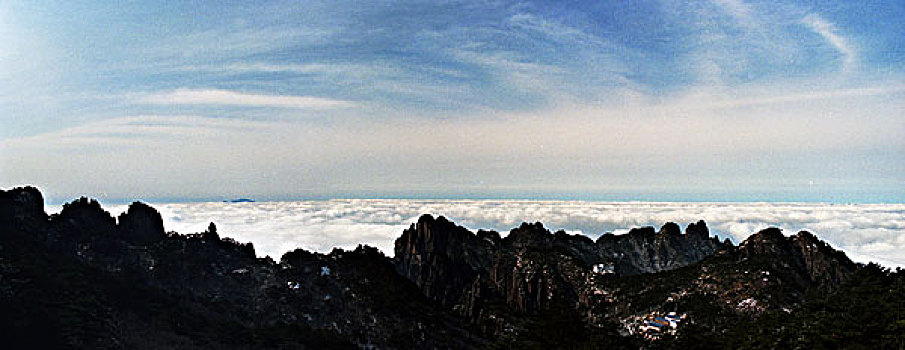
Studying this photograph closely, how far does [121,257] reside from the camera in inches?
4653

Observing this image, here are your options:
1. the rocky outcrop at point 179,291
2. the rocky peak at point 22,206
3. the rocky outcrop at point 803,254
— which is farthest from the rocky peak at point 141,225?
→ the rocky outcrop at point 803,254

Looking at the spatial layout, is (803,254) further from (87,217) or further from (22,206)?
(22,206)

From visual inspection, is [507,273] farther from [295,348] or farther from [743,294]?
[295,348]

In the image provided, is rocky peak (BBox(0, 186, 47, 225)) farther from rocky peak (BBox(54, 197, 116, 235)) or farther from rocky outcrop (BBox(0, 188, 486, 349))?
rocky peak (BBox(54, 197, 116, 235))

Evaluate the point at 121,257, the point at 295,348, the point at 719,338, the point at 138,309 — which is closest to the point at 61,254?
the point at 121,257

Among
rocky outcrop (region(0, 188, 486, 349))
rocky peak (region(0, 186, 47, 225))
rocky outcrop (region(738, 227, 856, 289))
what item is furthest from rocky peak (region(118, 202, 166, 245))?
rocky outcrop (region(738, 227, 856, 289))

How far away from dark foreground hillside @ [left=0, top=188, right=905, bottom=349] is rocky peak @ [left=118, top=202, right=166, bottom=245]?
0.97 feet

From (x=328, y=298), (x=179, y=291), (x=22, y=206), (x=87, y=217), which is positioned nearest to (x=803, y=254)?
(x=328, y=298)

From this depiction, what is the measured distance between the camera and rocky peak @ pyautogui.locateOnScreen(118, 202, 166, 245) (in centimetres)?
12650

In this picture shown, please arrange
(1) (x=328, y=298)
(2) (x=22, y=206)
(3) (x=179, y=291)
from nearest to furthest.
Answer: (2) (x=22, y=206) → (3) (x=179, y=291) → (1) (x=328, y=298)

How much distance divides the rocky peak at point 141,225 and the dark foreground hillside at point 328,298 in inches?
11.7

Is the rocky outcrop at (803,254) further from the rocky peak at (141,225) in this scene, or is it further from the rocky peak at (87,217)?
the rocky peak at (87,217)

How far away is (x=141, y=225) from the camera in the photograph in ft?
425

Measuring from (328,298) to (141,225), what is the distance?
47300mm
